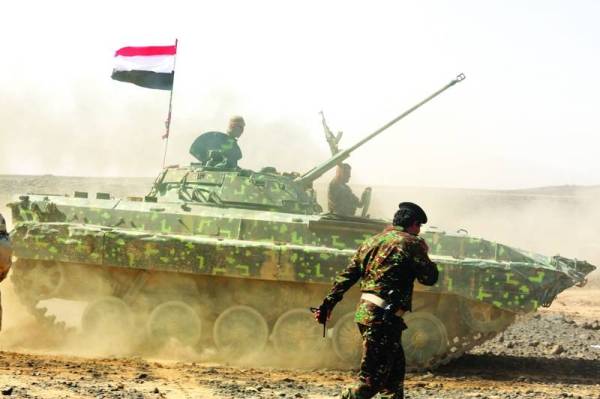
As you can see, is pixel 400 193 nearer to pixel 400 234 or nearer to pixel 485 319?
pixel 485 319

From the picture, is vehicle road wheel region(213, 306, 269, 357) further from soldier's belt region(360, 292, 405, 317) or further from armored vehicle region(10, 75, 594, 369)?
soldier's belt region(360, 292, 405, 317)

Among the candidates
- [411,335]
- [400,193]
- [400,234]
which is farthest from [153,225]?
[400,193]

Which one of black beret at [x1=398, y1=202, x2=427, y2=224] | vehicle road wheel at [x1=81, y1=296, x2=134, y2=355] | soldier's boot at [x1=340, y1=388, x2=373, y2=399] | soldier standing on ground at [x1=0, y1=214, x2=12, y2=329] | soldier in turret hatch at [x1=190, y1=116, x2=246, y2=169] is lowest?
vehicle road wheel at [x1=81, y1=296, x2=134, y2=355]

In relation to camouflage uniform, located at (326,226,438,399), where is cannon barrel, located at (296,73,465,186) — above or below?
above

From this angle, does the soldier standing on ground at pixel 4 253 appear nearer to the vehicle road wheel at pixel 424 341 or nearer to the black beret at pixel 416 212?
the black beret at pixel 416 212

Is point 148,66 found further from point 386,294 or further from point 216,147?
point 386,294

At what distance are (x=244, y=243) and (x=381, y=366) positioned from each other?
584cm

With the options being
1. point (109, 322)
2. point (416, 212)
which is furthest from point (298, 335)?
point (416, 212)

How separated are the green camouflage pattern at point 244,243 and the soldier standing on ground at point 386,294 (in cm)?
511

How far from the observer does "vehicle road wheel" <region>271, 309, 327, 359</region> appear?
43.0ft

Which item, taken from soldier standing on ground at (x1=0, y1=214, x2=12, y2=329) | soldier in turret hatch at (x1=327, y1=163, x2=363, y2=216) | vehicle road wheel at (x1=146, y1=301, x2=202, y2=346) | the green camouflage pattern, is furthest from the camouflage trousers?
soldier in turret hatch at (x1=327, y1=163, x2=363, y2=216)

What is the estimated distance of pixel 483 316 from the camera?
42.6 feet

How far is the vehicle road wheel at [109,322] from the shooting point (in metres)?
13.3

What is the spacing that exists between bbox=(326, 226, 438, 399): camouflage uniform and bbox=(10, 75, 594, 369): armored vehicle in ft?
16.8
